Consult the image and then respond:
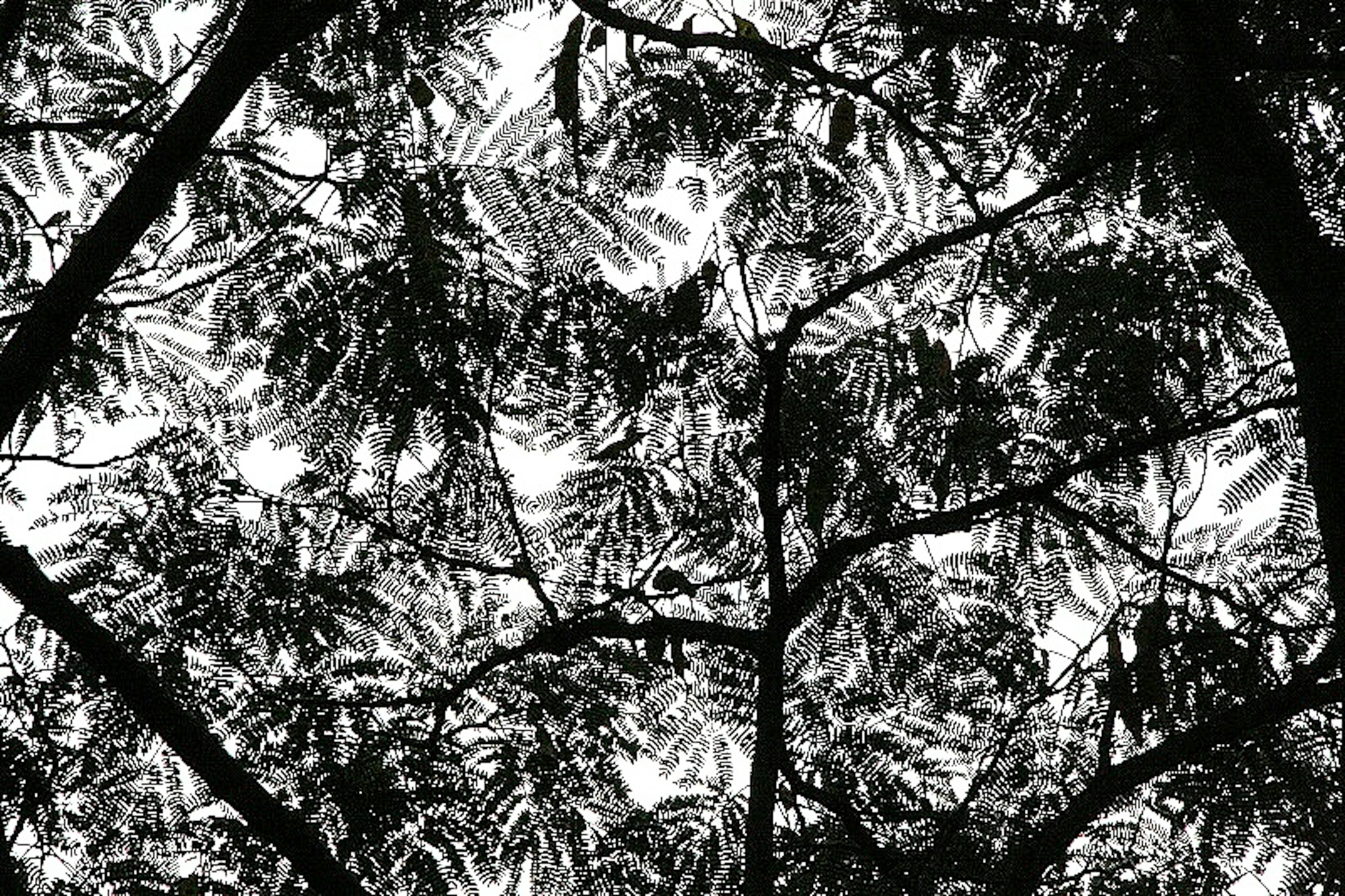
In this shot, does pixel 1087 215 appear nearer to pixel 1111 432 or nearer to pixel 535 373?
pixel 1111 432

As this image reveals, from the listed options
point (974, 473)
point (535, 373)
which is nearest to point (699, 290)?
point (535, 373)

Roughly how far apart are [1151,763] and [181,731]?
2.12 meters

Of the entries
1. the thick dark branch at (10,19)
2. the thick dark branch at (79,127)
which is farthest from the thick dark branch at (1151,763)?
the thick dark branch at (10,19)

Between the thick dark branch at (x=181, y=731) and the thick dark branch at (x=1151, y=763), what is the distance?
1.47 m

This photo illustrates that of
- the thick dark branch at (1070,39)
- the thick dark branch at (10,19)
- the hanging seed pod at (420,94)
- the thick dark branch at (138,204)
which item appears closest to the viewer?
the thick dark branch at (1070,39)

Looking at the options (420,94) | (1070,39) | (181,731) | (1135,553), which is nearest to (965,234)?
(1070,39)

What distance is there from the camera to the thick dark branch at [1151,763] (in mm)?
3086

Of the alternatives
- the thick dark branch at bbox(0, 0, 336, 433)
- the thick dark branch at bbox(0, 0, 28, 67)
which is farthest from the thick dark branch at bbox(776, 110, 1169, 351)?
the thick dark branch at bbox(0, 0, 28, 67)

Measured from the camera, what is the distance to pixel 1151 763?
314cm

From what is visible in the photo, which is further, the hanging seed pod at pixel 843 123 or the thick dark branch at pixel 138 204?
the hanging seed pod at pixel 843 123

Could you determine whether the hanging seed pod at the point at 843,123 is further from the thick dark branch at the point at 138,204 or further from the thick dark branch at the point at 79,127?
the thick dark branch at the point at 79,127

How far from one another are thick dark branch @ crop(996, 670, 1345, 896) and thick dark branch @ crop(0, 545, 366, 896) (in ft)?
4.83

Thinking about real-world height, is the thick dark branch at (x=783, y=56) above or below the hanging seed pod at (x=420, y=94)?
above

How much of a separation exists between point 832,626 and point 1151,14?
1.97 metres
